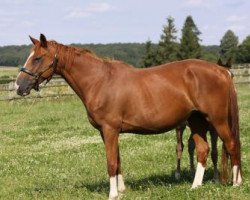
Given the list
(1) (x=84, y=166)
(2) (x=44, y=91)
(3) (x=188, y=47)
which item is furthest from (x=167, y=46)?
(1) (x=84, y=166)

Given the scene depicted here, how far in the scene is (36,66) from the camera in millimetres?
7766

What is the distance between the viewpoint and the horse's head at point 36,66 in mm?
7738

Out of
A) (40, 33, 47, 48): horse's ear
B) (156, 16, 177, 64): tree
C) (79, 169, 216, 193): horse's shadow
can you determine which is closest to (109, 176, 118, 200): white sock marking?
(79, 169, 216, 193): horse's shadow

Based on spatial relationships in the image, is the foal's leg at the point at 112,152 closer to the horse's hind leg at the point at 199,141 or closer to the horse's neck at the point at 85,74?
the horse's neck at the point at 85,74

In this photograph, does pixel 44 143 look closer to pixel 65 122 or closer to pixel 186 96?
pixel 65 122

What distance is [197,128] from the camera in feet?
27.9

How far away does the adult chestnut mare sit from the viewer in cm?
761

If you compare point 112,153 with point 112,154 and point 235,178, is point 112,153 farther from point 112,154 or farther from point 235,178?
point 235,178

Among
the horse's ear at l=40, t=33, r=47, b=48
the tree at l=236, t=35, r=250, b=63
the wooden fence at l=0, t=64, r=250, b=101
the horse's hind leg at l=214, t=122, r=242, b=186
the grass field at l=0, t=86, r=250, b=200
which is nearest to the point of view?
the horse's ear at l=40, t=33, r=47, b=48

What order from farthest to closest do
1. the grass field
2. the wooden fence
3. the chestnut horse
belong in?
the wooden fence → the chestnut horse → the grass field

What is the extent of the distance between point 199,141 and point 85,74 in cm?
237

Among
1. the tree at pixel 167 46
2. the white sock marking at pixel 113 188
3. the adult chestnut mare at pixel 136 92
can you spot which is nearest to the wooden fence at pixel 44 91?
the adult chestnut mare at pixel 136 92

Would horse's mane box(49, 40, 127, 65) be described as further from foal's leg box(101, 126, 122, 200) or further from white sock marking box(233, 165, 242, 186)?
white sock marking box(233, 165, 242, 186)

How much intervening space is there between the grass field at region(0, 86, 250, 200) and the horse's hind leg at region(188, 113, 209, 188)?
0.25m
